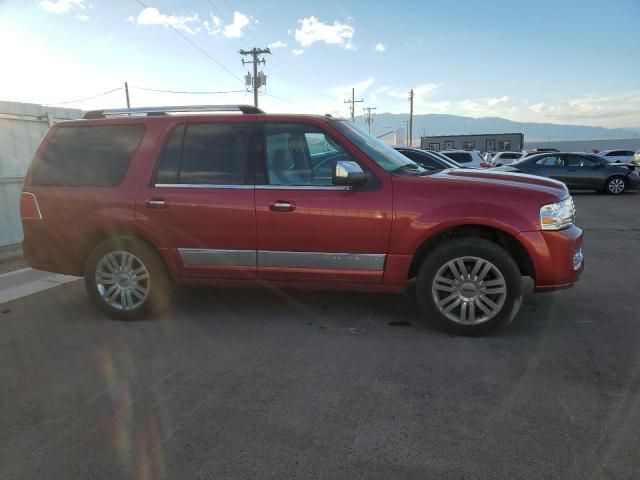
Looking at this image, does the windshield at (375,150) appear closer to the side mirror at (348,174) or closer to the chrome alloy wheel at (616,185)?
the side mirror at (348,174)

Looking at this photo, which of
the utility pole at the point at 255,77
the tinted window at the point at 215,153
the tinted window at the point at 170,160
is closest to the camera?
the tinted window at the point at 215,153

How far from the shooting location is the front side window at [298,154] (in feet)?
13.6

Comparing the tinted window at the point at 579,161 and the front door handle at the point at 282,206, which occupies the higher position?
the tinted window at the point at 579,161

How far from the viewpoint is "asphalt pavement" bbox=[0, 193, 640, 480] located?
2.45 m

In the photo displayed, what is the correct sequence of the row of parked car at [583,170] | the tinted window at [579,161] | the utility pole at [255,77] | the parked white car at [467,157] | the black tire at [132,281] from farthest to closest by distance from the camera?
1. the utility pole at [255,77]
2. the parked white car at [467,157]
3. the tinted window at [579,161]
4. the row of parked car at [583,170]
5. the black tire at [132,281]

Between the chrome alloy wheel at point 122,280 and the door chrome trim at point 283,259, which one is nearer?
the door chrome trim at point 283,259

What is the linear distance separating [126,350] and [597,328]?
159 inches

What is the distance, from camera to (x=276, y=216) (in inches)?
161

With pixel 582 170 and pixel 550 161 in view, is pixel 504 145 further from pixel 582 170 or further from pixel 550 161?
pixel 550 161

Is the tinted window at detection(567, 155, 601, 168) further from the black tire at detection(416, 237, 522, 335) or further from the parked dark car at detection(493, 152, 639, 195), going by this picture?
the black tire at detection(416, 237, 522, 335)

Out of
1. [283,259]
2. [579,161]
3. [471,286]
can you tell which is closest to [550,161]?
[579,161]

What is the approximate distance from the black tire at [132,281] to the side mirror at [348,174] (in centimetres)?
192

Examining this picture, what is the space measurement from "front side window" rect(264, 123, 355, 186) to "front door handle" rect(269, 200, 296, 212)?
0.19m

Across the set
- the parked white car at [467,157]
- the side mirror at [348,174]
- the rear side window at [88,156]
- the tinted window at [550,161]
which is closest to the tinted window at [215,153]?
the rear side window at [88,156]
